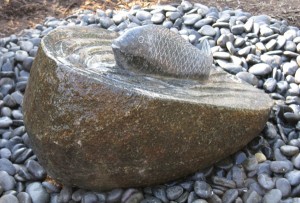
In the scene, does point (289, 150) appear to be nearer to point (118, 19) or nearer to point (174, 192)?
point (174, 192)

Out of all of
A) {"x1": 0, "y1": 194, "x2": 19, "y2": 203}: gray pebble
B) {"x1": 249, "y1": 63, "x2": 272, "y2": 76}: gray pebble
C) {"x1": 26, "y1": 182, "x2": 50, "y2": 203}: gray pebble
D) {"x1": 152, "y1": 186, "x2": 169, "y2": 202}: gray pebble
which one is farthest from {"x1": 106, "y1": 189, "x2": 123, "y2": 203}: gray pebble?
{"x1": 249, "y1": 63, "x2": 272, "y2": 76}: gray pebble

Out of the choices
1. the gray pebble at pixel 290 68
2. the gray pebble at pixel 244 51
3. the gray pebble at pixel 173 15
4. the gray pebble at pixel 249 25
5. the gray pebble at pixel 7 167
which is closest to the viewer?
the gray pebble at pixel 7 167

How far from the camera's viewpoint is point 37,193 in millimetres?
2863

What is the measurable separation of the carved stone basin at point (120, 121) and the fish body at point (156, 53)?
52mm

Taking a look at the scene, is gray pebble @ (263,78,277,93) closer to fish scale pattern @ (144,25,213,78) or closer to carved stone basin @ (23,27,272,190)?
carved stone basin @ (23,27,272,190)

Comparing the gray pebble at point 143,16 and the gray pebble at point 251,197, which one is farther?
the gray pebble at point 143,16

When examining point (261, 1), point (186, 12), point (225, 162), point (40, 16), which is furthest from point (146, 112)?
point (261, 1)

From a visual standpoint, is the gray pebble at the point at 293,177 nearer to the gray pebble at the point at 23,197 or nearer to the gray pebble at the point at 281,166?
the gray pebble at the point at 281,166

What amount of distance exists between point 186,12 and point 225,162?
6.55ft

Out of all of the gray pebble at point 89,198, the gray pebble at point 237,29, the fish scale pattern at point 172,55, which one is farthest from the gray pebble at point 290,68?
the gray pebble at point 89,198

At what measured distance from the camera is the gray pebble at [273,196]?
285 cm

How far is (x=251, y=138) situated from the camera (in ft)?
9.85

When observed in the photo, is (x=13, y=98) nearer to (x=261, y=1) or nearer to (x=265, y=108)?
(x=265, y=108)

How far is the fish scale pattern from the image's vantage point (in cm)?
273
